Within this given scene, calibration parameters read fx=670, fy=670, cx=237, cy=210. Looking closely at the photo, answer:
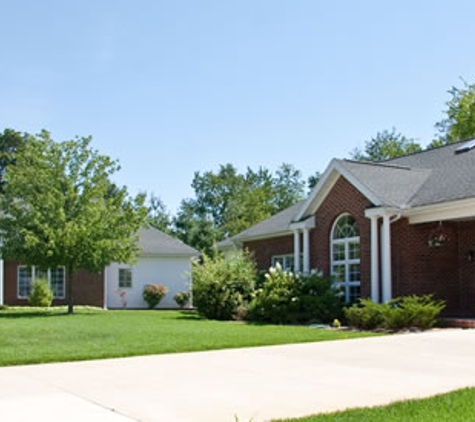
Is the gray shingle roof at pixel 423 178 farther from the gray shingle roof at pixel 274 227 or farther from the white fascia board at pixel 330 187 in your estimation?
the gray shingle roof at pixel 274 227

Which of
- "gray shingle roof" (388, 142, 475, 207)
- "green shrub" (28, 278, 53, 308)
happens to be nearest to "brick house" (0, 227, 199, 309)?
"green shrub" (28, 278, 53, 308)

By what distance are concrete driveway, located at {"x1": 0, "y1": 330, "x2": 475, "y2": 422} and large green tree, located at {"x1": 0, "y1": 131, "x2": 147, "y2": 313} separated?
42.2ft

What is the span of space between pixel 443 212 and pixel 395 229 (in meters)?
1.52

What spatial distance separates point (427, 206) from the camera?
18016 millimetres

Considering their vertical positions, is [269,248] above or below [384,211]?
below

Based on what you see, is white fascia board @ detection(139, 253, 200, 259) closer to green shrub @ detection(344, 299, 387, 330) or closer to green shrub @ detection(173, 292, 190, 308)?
green shrub @ detection(173, 292, 190, 308)

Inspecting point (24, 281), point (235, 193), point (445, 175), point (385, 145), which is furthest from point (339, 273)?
point (235, 193)

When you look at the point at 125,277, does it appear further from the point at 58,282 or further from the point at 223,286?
the point at 223,286

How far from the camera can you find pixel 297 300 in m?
19.1

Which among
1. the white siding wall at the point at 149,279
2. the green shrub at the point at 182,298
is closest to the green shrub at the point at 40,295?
the white siding wall at the point at 149,279

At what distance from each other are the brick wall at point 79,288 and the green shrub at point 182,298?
3937 mm

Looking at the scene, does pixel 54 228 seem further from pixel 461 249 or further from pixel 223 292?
A: pixel 461 249

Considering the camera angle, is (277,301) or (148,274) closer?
(277,301)

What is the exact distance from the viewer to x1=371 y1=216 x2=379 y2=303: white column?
735 inches
